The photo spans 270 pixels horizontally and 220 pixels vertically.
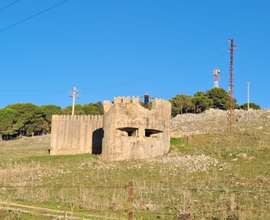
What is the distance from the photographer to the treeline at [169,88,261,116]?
73938 millimetres

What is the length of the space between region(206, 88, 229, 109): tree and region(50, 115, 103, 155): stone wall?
50.7 metres

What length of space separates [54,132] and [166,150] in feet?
35.4

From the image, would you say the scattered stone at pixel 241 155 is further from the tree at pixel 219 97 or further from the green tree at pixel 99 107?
the green tree at pixel 99 107

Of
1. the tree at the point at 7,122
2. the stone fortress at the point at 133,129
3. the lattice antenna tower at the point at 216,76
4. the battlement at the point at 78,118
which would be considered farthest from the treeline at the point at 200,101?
the stone fortress at the point at 133,129

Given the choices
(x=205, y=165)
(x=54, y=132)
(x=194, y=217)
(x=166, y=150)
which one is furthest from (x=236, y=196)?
(x=54, y=132)

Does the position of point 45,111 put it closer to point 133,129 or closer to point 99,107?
point 99,107

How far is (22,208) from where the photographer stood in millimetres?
10930

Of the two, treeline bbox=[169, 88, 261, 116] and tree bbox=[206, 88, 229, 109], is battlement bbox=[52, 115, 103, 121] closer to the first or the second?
treeline bbox=[169, 88, 261, 116]

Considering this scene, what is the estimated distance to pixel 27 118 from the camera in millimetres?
67000

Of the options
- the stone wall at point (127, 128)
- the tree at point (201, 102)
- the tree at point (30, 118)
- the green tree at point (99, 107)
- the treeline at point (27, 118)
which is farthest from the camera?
the green tree at point (99, 107)

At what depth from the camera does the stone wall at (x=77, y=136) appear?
2983 cm

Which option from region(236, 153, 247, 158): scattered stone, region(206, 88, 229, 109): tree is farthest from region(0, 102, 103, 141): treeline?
region(236, 153, 247, 158): scattered stone

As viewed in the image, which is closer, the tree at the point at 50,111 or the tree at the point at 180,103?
the tree at the point at 50,111

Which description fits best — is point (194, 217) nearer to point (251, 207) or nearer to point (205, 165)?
point (251, 207)
